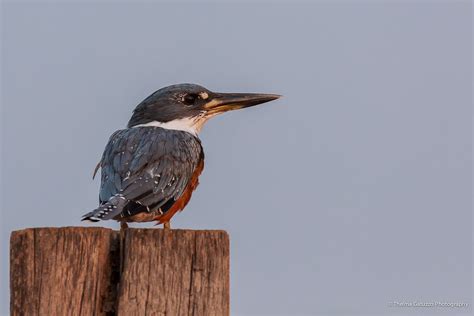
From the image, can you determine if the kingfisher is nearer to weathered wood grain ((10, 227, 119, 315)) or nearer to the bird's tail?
the bird's tail

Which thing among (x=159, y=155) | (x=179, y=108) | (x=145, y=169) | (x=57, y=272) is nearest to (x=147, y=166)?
(x=145, y=169)

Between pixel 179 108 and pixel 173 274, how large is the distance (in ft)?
12.2

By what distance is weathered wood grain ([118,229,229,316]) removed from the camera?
10.8 ft

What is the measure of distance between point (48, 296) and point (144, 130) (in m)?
3.23

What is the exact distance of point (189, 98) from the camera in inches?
278

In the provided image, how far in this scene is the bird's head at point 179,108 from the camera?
695 centimetres

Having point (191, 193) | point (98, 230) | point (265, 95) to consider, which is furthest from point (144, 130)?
point (98, 230)

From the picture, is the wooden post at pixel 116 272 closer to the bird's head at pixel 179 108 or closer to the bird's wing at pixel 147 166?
the bird's wing at pixel 147 166

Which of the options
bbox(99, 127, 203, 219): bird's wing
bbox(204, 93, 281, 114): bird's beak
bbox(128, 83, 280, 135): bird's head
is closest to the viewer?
bbox(99, 127, 203, 219): bird's wing

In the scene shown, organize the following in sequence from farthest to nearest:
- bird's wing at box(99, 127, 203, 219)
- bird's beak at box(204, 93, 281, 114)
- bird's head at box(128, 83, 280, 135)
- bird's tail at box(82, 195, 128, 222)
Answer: bird's beak at box(204, 93, 281, 114) < bird's head at box(128, 83, 280, 135) < bird's wing at box(99, 127, 203, 219) < bird's tail at box(82, 195, 128, 222)

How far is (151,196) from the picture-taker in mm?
5520

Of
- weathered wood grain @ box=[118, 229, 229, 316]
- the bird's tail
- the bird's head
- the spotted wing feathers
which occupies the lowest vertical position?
weathered wood grain @ box=[118, 229, 229, 316]

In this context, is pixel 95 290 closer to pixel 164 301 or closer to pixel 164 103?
pixel 164 301

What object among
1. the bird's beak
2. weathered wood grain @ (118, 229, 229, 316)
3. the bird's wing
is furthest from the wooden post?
the bird's beak
